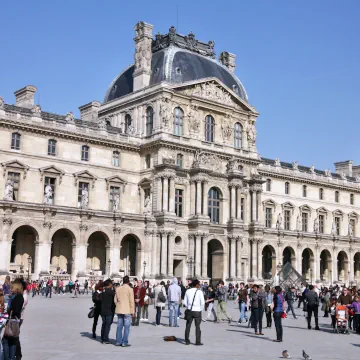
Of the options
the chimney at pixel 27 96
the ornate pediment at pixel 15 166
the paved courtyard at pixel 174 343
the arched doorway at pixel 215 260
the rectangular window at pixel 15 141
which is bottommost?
the paved courtyard at pixel 174 343

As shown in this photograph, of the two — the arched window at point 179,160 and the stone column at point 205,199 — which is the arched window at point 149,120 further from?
the stone column at point 205,199

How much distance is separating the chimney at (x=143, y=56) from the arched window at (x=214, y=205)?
1280 cm

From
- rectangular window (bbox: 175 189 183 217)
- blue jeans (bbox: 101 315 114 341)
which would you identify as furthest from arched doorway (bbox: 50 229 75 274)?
blue jeans (bbox: 101 315 114 341)

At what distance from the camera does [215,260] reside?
6331 cm

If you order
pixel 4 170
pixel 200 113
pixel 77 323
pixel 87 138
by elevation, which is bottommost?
pixel 77 323

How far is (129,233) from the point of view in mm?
56750

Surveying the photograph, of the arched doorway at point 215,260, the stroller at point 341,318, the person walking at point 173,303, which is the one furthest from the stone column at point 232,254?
the stroller at point 341,318

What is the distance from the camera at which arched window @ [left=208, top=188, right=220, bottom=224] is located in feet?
204

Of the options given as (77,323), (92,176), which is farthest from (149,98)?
(77,323)

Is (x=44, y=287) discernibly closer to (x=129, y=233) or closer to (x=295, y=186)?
(x=129, y=233)

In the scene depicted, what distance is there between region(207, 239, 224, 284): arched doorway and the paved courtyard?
3491cm

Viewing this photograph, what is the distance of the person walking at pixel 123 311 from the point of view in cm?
1828

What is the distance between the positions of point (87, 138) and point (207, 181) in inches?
485

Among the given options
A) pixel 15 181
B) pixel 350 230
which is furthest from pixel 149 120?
pixel 350 230
